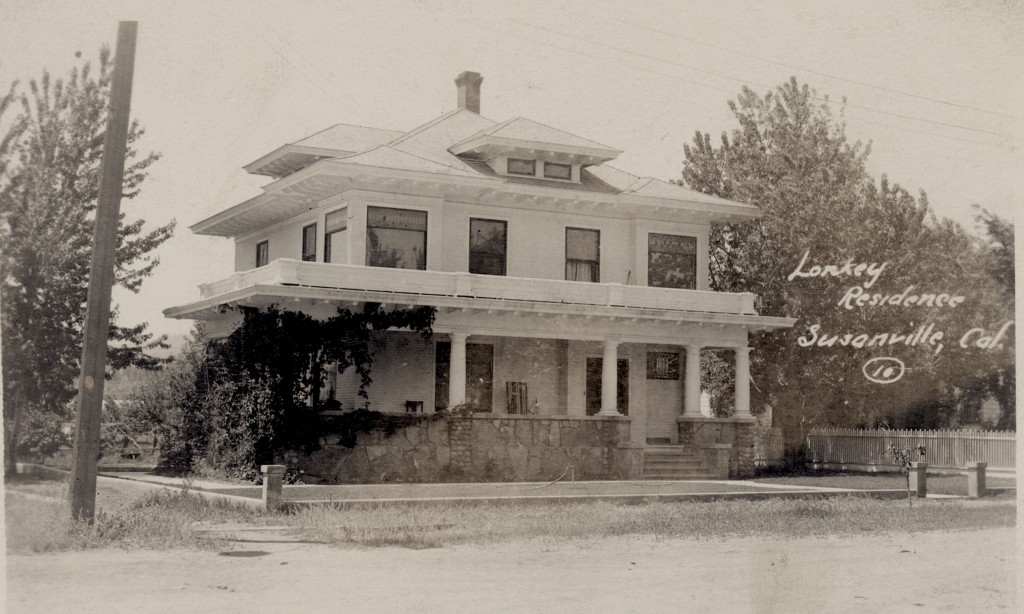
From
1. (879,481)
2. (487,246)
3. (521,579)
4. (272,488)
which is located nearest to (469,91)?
(487,246)

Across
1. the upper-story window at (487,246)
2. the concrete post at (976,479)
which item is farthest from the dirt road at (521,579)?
the upper-story window at (487,246)

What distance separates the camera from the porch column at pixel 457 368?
23.8 metres

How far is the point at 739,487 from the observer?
871 inches

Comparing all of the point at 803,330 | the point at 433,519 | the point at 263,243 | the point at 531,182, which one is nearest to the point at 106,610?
the point at 433,519

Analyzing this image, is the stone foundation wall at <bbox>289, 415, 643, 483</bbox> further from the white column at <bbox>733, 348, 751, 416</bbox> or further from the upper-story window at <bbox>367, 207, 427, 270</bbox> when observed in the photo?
the upper-story window at <bbox>367, 207, 427, 270</bbox>

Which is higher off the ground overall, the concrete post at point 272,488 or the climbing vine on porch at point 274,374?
the climbing vine on porch at point 274,374

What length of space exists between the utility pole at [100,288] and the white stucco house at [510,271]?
31.3 ft

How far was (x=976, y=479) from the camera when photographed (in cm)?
2186

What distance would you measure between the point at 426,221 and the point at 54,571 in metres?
15.4

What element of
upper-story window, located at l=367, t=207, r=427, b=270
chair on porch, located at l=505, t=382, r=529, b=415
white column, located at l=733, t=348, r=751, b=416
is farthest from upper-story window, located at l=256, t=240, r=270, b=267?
white column, located at l=733, t=348, r=751, b=416

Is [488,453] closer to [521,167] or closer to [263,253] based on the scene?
[521,167]

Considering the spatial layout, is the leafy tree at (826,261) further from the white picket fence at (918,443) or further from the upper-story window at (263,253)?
the upper-story window at (263,253)

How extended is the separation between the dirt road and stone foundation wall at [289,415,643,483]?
28.9ft

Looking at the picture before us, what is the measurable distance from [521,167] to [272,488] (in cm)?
1256
